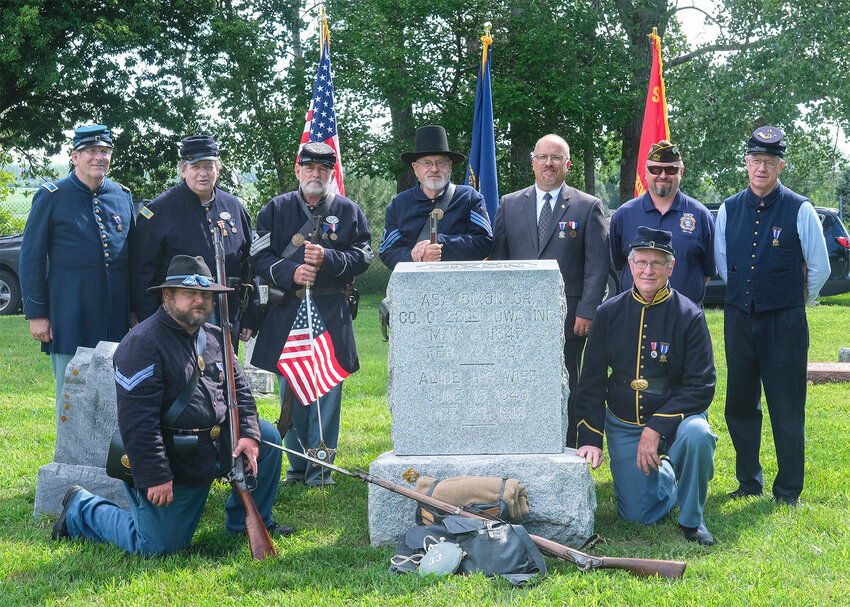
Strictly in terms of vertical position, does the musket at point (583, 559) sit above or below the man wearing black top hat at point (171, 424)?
below

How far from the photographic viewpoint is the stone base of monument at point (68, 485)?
5.57 meters

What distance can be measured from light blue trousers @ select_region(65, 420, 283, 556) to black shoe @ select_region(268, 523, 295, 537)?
1.3 inches

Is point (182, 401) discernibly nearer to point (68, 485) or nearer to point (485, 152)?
point (68, 485)

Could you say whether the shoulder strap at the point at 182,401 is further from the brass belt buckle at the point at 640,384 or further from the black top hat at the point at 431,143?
the brass belt buckle at the point at 640,384

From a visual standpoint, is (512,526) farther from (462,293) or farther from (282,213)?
(282,213)

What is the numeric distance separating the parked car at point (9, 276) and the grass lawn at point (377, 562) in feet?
38.0

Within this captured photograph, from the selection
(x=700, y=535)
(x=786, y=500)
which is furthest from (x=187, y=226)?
(x=786, y=500)

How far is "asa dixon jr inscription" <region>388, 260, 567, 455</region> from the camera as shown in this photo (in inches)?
201

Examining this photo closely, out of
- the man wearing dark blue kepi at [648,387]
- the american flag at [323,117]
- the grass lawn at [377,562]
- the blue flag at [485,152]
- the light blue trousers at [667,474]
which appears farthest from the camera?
the blue flag at [485,152]

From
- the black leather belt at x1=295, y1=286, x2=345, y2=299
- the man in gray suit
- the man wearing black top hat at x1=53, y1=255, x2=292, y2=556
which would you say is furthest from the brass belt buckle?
the man wearing black top hat at x1=53, y1=255, x2=292, y2=556

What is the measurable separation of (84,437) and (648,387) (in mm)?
3411

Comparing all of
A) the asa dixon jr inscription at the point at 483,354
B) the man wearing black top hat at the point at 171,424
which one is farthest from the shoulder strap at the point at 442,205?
the man wearing black top hat at the point at 171,424

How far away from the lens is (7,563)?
188 inches

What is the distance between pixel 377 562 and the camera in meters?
4.82
